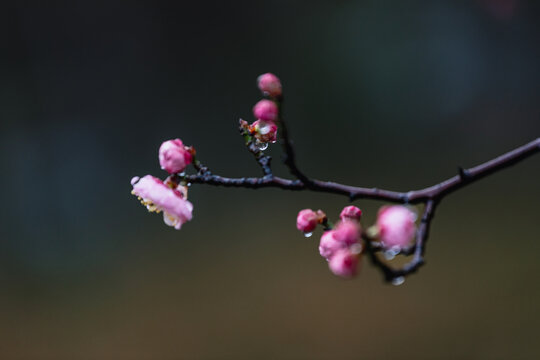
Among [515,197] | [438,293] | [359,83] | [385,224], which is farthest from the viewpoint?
[359,83]

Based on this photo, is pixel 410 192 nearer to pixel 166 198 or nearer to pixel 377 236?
pixel 377 236

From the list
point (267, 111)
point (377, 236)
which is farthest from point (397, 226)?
point (267, 111)

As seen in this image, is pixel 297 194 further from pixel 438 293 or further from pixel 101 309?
pixel 101 309

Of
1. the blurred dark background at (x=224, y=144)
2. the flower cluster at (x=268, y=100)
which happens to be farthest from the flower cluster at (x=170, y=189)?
the blurred dark background at (x=224, y=144)

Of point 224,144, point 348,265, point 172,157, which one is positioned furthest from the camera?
point 224,144

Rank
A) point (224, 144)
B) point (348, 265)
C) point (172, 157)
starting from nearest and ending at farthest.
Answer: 1. point (348, 265)
2. point (172, 157)
3. point (224, 144)

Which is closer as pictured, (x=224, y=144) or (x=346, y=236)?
(x=346, y=236)

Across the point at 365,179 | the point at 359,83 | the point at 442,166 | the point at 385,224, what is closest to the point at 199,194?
the point at 365,179

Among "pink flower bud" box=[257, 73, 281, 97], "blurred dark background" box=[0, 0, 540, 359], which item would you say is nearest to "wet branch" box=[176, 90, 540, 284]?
"pink flower bud" box=[257, 73, 281, 97]
